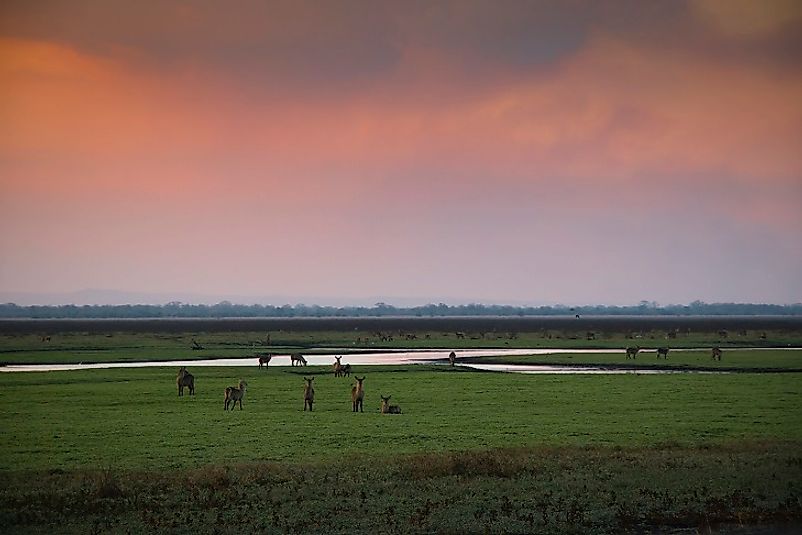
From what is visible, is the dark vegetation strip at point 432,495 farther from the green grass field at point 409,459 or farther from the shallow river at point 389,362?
the shallow river at point 389,362

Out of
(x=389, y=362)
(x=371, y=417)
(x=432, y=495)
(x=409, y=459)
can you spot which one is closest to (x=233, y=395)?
(x=371, y=417)

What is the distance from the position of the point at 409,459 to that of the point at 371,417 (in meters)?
9.33

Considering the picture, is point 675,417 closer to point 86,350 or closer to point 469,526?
point 469,526

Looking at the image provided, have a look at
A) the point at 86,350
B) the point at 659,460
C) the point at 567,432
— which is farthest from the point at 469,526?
the point at 86,350

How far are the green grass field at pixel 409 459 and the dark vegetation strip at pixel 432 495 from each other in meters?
0.06

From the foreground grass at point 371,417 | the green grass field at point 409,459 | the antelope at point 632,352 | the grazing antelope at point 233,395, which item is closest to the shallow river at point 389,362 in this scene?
the foreground grass at point 371,417

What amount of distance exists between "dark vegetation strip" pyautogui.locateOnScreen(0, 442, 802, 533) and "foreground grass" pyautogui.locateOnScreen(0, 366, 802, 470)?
105 inches

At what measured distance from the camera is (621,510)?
59.3ft

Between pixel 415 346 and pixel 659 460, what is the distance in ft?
243

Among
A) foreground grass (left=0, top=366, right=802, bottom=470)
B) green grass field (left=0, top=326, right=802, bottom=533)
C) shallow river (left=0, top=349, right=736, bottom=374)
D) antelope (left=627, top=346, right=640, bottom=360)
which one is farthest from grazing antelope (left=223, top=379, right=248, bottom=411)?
antelope (left=627, top=346, right=640, bottom=360)

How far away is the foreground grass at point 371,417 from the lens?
25641 mm

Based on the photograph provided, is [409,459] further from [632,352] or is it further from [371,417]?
[632,352]

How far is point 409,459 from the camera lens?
76.0 ft

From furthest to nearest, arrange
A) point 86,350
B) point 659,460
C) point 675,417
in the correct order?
point 86,350 → point 675,417 → point 659,460
